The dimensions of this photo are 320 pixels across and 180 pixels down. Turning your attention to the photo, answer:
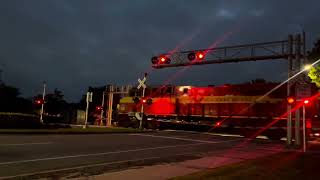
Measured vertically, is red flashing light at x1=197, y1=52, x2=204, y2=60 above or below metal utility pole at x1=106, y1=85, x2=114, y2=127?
above

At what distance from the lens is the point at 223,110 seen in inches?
1586

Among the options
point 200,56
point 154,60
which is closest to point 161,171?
point 200,56

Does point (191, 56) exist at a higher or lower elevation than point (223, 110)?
higher

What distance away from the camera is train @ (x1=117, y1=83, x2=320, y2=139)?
36.1 metres

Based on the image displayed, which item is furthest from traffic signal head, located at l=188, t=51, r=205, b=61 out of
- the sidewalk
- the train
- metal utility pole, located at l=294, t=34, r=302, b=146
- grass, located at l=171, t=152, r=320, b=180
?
grass, located at l=171, t=152, r=320, b=180

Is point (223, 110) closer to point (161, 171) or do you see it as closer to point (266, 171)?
point (266, 171)

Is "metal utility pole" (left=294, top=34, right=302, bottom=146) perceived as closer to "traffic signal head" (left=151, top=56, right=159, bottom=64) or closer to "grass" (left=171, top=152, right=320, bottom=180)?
"grass" (left=171, top=152, right=320, bottom=180)

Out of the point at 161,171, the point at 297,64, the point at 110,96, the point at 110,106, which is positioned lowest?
the point at 161,171

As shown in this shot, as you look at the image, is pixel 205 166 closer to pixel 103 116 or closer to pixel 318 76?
pixel 318 76

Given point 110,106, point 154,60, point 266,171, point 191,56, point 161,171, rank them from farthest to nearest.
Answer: point 110,106, point 154,60, point 191,56, point 266,171, point 161,171

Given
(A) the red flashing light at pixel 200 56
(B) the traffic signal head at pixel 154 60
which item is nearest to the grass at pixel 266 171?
(A) the red flashing light at pixel 200 56

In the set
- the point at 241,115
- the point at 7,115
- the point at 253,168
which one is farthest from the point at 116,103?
the point at 253,168

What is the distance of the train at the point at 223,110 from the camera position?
36075mm

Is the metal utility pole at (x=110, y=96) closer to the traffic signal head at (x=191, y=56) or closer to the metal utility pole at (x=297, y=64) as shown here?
the traffic signal head at (x=191, y=56)
